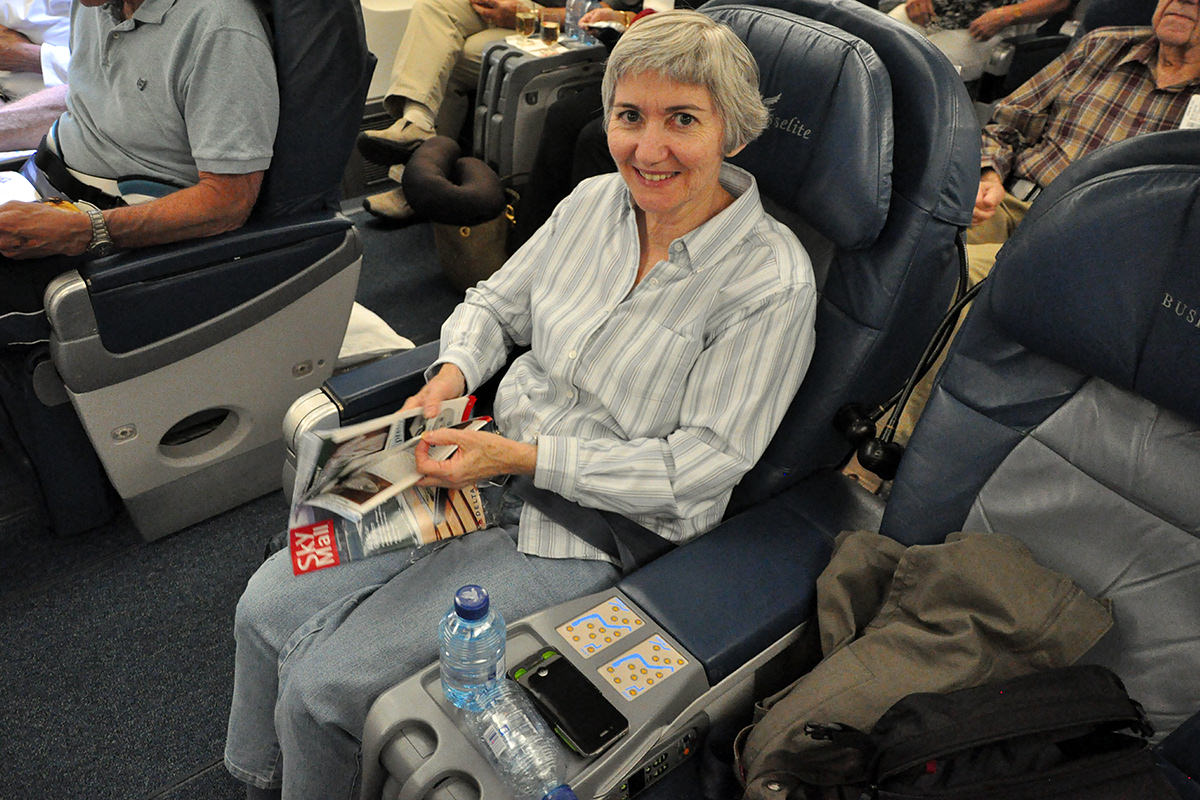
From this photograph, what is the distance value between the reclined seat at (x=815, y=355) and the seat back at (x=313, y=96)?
0.59 metres

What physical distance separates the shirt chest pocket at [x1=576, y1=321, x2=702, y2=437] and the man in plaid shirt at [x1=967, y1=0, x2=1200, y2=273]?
1159 millimetres

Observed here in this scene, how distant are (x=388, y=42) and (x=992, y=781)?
3775mm

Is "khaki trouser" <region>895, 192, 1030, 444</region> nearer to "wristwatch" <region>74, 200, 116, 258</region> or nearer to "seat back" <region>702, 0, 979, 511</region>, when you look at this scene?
"seat back" <region>702, 0, 979, 511</region>

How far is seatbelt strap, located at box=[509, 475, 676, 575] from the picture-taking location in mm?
1384

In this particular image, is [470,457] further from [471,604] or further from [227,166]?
[227,166]

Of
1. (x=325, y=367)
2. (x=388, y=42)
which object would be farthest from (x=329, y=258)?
(x=388, y=42)

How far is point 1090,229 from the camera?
1040 mm

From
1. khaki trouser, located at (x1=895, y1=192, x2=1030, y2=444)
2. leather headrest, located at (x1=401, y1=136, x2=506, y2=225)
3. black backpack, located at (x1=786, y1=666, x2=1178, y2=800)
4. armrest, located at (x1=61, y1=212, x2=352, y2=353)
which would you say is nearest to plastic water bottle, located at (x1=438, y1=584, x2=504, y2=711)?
black backpack, located at (x1=786, y1=666, x2=1178, y2=800)

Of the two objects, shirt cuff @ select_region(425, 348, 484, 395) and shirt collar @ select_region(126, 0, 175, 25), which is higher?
shirt collar @ select_region(126, 0, 175, 25)

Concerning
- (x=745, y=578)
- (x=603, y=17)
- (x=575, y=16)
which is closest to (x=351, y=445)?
(x=745, y=578)

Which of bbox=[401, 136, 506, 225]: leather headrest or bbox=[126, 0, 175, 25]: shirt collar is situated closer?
bbox=[126, 0, 175, 25]: shirt collar

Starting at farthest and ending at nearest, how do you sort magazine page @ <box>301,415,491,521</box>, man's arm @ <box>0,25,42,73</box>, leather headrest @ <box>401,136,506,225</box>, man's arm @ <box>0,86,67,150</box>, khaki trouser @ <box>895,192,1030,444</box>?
leather headrest @ <box>401,136,506,225</box>, man's arm @ <box>0,25,42,73</box>, man's arm @ <box>0,86,67,150</box>, khaki trouser @ <box>895,192,1030,444</box>, magazine page @ <box>301,415,491,521</box>

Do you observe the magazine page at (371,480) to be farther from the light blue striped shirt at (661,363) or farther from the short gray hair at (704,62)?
the short gray hair at (704,62)

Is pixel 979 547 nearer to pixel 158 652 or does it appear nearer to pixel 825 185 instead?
pixel 825 185
